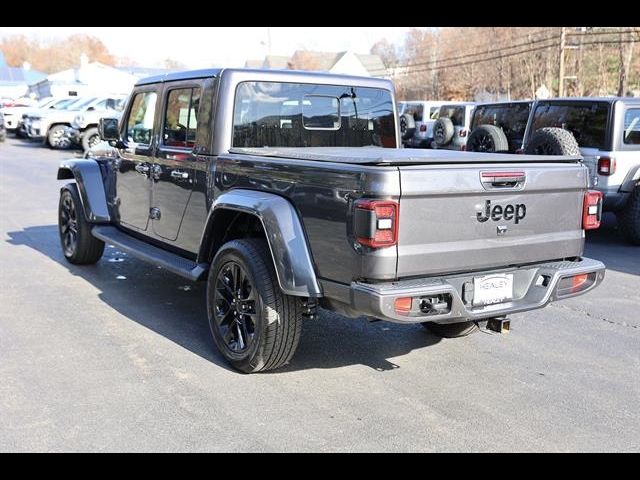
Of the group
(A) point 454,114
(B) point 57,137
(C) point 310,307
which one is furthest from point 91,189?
(B) point 57,137

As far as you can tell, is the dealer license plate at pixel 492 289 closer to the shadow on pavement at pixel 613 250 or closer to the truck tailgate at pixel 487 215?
the truck tailgate at pixel 487 215

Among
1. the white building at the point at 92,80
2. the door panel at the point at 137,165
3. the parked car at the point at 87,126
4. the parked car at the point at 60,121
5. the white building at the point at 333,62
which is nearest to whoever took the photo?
the door panel at the point at 137,165

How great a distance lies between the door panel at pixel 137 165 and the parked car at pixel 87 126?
1561 cm

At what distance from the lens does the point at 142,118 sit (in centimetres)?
627

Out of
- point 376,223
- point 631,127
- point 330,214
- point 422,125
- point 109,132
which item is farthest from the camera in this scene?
point 422,125

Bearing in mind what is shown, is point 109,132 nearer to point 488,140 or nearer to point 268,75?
point 268,75

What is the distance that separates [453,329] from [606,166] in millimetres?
4660

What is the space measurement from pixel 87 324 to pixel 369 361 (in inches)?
88.8

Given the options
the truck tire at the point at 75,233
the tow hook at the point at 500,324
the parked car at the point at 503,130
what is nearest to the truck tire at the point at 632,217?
the parked car at the point at 503,130

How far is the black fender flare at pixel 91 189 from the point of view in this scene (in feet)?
22.1

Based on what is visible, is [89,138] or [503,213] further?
[89,138]

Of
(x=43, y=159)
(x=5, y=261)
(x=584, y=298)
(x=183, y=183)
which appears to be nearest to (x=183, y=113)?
(x=183, y=183)

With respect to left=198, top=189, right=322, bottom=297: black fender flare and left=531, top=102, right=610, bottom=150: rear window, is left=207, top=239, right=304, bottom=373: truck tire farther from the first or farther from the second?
left=531, top=102, right=610, bottom=150: rear window

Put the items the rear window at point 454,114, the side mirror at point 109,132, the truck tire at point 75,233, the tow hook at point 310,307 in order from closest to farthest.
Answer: the tow hook at point 310,307, the side mirror at point 109,132, the truck tire at point 75,233, the rear window at point 454,114
